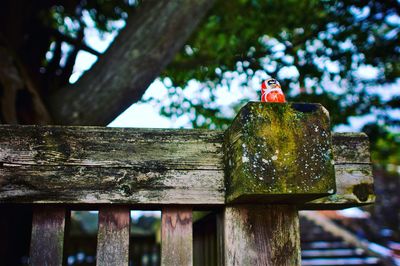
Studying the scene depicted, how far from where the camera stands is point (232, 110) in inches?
148

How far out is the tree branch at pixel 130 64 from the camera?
2.26m

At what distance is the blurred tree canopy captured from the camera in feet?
7.52

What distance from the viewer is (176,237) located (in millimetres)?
1074

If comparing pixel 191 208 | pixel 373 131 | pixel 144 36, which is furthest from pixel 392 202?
pixel 191 208

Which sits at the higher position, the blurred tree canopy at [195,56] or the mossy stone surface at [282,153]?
the blurred tree canopy at [195,56]

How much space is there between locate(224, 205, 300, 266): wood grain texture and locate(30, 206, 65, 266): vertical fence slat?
472mm

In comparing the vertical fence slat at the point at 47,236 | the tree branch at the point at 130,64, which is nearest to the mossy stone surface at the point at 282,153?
the vertical fence slat at the point at 47,236

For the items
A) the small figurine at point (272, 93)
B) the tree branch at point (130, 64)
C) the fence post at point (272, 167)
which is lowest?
the fence post at point (272, 167)

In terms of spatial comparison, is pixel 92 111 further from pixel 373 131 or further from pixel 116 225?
pixel 373 131

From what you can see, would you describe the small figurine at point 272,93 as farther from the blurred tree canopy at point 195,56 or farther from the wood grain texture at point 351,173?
the blurred tree canopy at point 195,56

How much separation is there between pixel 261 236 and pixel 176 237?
0.25 m

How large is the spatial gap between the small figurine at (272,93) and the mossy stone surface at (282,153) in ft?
0.40

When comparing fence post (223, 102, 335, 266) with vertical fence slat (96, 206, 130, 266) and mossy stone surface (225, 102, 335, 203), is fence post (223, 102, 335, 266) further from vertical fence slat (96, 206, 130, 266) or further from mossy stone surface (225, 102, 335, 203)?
vertical fence slat (96, 206, 130, 266)

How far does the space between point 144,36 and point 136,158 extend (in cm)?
142
